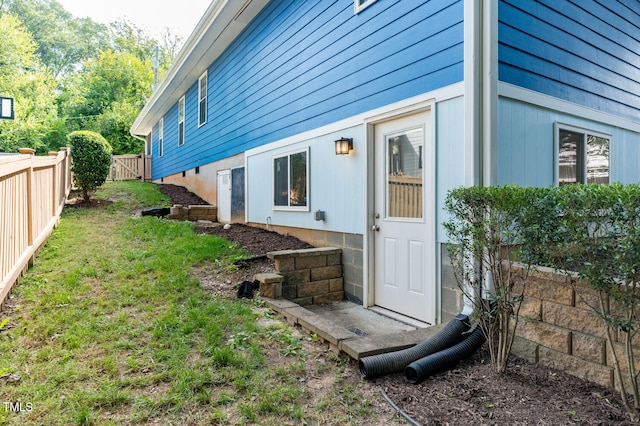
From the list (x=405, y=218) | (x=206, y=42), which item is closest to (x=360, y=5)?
(x=405, y=218)

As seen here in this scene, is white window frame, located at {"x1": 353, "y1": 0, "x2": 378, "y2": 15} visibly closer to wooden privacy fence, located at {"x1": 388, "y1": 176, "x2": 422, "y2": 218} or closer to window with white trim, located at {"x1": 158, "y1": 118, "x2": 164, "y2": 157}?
wooden privacy fence, located at {"x1": 388, "y1": 176, "x2": 422, "y2": 218}

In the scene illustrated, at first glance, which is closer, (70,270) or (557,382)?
(557,382)

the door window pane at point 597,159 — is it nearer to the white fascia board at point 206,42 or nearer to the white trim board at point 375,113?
the white trim board at point 375,113

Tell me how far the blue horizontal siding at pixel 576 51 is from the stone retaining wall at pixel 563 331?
1.96 meters

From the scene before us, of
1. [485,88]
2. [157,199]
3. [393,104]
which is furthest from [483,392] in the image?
[157,199]

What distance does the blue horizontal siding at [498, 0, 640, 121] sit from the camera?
3674mm

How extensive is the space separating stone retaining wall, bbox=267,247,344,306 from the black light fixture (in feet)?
4.37

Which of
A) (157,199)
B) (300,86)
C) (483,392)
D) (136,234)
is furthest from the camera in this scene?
(157,199)

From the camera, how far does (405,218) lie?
14.1ft

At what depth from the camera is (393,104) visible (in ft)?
14.2

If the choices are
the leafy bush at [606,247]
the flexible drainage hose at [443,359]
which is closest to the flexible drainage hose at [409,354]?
the flexible drainage hose at [443,359]

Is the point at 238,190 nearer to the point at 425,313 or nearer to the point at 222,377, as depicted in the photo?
the point at 425,313

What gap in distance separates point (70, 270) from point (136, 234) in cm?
210

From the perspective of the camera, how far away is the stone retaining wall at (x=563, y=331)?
2.44 meters
